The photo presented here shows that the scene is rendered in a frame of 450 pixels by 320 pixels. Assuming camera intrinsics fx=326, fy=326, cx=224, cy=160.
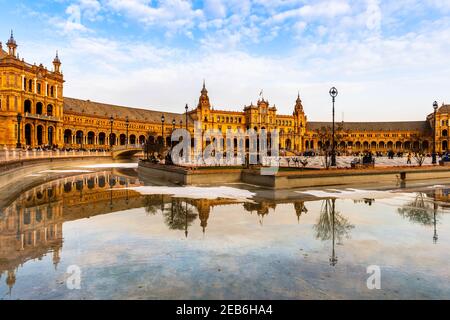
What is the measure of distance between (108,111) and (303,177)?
329 ft

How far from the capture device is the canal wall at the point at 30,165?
22.1 metres

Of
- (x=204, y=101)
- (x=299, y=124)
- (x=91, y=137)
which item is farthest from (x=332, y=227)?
(x=299, y=124)

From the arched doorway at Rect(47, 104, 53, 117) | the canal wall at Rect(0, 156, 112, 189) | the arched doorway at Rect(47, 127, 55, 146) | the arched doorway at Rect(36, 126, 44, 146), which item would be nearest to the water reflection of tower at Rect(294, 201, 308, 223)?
the canal wall at Rect(0, 156, 112, 189)

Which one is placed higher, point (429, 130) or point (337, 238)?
point (429, 130)

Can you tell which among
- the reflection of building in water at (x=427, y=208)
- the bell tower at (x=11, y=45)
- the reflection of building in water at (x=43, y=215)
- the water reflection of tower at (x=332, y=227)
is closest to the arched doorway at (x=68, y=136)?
the bell tower at (x=11, y=45)

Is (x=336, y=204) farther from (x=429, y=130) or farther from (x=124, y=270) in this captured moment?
(x=429, y=130)

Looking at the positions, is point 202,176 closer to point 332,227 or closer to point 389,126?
point 332,227

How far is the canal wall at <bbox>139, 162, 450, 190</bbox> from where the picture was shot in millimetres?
21425

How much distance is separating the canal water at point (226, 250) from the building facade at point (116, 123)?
2437 cm

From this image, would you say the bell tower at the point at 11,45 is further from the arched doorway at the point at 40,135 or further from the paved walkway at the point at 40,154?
the paved walkway at the point at 40,154

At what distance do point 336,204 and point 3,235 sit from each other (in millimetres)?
13311

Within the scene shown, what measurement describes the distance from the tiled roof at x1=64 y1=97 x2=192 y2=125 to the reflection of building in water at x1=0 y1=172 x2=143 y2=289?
81358 mm

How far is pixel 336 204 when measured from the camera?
15516 millimetres
